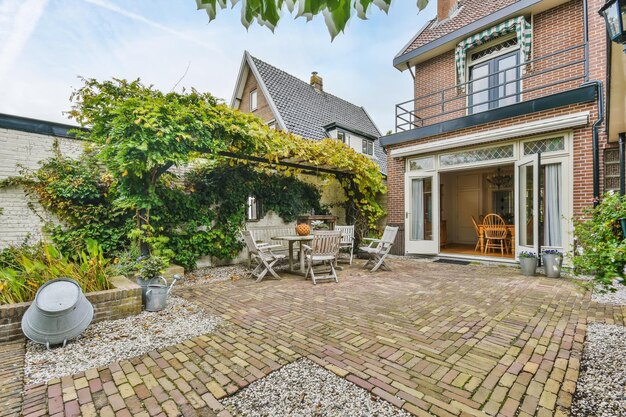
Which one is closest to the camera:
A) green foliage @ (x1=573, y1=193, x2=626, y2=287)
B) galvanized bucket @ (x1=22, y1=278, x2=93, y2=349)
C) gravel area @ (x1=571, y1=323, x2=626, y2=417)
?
gravel area @ (x1=571, y1=323, x2=626, y2=417)

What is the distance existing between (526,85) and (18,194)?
35.9 feet

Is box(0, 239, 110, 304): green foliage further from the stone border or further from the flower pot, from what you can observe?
the flower pot

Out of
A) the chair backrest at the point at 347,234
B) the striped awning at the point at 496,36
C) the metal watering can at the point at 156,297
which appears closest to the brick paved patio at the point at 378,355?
the metal watering can at the point at 156,297

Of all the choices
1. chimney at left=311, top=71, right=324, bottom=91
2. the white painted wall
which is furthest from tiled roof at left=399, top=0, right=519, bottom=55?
the white painted wall

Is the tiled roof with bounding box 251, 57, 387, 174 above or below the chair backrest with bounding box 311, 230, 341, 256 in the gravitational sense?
above

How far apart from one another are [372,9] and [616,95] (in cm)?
407

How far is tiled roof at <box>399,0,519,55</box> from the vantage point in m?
8.39

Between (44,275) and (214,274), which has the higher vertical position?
(44,275)

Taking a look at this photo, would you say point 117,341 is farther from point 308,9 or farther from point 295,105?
point 295,105

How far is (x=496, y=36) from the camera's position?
7.75m

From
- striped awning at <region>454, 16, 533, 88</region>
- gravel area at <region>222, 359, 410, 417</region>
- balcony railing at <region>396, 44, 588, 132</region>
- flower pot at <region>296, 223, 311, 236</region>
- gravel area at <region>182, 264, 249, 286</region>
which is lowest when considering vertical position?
gravel area at <region>182, 264, 249, 286</region>

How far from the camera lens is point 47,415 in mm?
1741

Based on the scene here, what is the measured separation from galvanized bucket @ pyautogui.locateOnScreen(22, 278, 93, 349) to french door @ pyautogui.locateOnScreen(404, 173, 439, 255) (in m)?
7.23

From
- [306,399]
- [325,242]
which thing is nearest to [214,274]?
[325,242]
